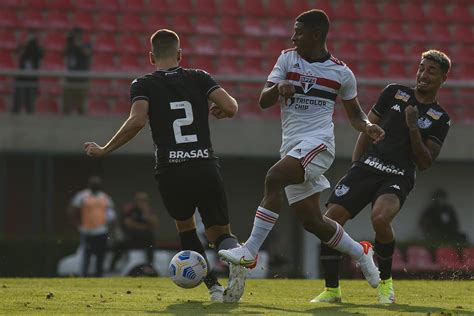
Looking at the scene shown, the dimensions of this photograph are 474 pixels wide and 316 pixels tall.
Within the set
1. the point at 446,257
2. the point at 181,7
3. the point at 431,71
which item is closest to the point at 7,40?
the point at 181,7

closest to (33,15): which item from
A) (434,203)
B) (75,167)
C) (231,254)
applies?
(75,167)

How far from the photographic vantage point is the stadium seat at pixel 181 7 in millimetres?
22641

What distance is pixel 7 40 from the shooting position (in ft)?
70.0

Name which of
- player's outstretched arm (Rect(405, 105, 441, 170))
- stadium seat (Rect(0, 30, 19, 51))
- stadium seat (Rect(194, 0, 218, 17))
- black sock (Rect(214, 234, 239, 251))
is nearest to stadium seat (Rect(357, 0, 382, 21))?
stadium seat (Rect(194, 0, 218, 17))

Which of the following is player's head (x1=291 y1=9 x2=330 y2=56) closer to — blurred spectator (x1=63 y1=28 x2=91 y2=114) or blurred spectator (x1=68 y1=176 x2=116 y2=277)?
blurred spectator (x1=68 y1=176 x2=116 y2=277)

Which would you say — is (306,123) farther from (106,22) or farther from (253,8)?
(253,8)

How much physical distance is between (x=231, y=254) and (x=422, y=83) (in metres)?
2.38

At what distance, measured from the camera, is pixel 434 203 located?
19734 mm

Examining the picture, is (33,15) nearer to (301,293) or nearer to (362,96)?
(362,96)

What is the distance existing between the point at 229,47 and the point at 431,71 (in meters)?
12.3

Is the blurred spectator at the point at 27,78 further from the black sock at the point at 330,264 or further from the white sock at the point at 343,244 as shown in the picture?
the white sock at the point at 343,244

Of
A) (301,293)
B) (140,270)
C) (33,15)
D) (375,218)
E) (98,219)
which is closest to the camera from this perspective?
(375,218)

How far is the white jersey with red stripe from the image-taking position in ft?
31.0

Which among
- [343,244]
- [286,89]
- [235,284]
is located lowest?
[235,284]
